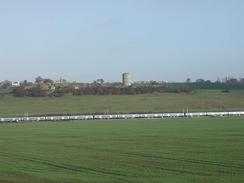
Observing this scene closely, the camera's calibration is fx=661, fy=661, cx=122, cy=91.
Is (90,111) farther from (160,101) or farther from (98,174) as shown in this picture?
(98,174)

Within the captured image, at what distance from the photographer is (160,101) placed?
149125 millimetres

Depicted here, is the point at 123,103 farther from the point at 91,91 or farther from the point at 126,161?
the point at 126,161

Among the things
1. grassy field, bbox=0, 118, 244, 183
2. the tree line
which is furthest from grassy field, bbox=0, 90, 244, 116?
grassy field, bbox=0, 118, 244, 183

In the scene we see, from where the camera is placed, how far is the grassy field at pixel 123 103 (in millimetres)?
137000

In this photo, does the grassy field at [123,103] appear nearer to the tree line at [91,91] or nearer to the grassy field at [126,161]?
the tree line at [91,91]

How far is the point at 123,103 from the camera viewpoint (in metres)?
148

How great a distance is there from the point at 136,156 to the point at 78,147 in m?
9.58

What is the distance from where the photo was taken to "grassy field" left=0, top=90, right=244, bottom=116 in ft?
449

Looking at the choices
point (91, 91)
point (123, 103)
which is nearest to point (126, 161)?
point (123, 103)

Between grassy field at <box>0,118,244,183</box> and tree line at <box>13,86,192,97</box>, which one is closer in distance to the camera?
grassy field at <box>0,118,244,183</box>

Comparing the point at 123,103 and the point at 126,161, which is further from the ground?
the point at 123,103

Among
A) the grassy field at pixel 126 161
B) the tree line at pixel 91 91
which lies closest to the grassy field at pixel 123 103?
the tree line at pixel 91 91

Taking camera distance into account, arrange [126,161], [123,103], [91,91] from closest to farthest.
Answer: [126,161]
[123,103]
[91,91]

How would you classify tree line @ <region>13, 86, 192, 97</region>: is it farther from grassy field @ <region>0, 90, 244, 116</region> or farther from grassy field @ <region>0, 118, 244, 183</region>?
grassy field @ <region>0, 118, 244, 183</region>
